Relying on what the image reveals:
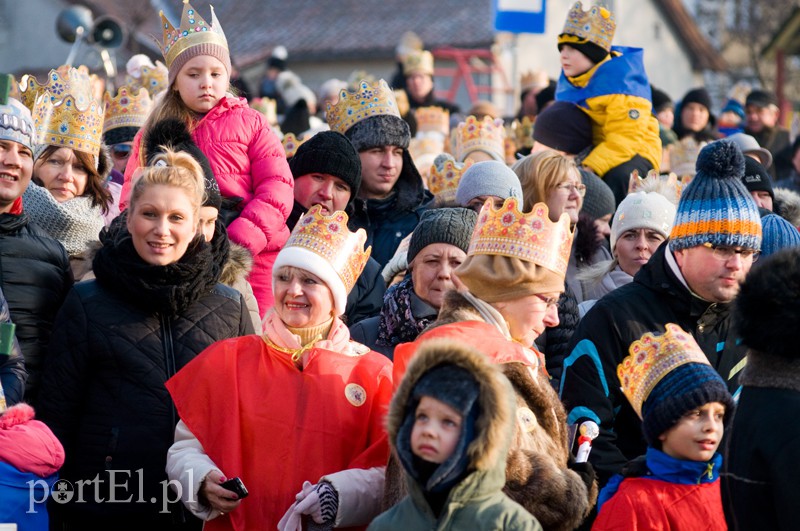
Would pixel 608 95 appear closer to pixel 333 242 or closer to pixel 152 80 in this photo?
pixel 152 80

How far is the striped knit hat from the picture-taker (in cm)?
652

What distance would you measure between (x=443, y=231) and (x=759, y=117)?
28.2ft

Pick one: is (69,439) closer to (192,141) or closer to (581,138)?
(192,141)

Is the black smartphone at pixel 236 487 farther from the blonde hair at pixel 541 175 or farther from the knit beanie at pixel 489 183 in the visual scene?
the blonde hair at pixel 541 175

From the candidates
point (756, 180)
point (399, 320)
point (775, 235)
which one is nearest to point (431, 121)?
point (756, 180)

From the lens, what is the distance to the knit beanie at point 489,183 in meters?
8.23

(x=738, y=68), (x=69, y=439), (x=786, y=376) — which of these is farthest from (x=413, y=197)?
(x=738, y=68)

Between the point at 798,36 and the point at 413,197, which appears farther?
the point at 798,36

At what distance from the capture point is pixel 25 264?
6.61m

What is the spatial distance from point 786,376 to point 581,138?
523 centimetres

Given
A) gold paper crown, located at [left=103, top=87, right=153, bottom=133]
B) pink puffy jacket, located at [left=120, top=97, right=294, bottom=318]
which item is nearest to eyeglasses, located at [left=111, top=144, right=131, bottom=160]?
gold paper crown, located at [left=103, top=87, right=153, bottom=133]

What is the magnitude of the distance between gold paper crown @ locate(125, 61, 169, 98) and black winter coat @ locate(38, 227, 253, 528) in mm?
5770

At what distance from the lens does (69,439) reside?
6.13 meters

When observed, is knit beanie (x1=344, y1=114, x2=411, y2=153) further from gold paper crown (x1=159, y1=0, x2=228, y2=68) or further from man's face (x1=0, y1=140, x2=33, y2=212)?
man's face (x1=0, y1=140, x2=33, y2=212)
